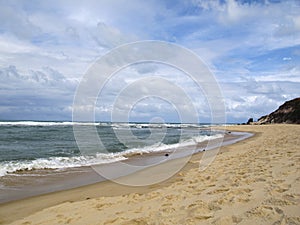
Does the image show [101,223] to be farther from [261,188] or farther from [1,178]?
[1,178]

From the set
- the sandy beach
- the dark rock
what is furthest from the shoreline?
the dark rock

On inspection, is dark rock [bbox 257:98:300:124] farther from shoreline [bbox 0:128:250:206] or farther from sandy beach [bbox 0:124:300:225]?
sandy beach [bbox 0:124:300:225]

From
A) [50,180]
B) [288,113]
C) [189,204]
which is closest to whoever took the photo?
[189,204]

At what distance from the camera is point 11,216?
5.45m

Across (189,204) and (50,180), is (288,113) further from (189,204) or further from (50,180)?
(189,204)

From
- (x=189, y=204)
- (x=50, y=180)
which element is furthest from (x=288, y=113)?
(x=189, y=204)

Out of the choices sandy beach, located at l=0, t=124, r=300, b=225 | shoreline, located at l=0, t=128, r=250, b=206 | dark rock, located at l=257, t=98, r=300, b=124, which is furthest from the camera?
dark rock, located at l=257, t=98, r=300, b=124

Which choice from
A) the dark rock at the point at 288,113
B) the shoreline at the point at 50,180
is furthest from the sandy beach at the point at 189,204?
the dark rock at the point at 288,113

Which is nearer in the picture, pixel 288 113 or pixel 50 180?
pixel 50 180

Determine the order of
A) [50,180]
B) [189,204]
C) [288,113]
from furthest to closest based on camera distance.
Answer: [288,113], [50,180], [189,204]

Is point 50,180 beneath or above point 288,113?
beneath

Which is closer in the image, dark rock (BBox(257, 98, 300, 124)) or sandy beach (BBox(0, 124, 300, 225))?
sandy beach (BBox(0, 124, 300, 225))

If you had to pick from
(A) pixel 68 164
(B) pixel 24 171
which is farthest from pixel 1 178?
(A) pixel 68 164

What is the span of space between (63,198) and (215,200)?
4.04 m
